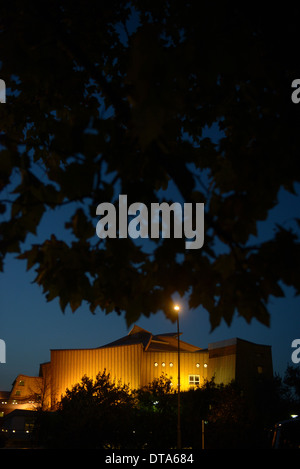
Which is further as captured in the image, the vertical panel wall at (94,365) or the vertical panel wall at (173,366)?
the vertical panel wall at (94,365)

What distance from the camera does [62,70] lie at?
3.65 meters

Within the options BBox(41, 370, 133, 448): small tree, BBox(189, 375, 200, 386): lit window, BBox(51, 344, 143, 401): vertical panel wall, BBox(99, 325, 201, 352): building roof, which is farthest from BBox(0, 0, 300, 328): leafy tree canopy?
BBox(99, 325, 201, 352): building roof

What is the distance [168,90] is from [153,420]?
41.0 m

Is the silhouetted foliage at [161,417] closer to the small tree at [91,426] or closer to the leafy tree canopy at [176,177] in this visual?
the small tree at [91,426]

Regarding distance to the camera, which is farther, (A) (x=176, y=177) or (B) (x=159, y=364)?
(B) (x=159, y=364)

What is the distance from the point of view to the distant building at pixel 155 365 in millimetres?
54500

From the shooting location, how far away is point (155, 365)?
58.4 metres

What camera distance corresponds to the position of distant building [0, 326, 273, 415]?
179ft

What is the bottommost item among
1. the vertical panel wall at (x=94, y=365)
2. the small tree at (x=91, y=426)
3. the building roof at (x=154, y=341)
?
the small tree at (x=91, y=426)

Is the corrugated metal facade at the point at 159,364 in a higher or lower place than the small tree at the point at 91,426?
higher

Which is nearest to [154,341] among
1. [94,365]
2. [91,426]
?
[94,365]

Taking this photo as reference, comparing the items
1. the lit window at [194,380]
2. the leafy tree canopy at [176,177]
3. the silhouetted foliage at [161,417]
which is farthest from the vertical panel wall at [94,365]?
the leafy tree canopy at [176,177]

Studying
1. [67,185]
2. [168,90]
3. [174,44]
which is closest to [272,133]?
[168,90]

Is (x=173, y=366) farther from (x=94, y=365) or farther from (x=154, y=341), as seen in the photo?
(x=154, y=341)
